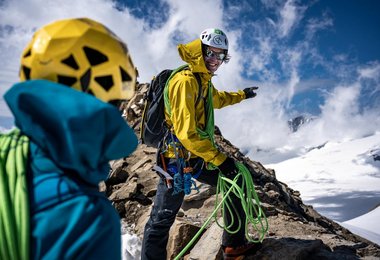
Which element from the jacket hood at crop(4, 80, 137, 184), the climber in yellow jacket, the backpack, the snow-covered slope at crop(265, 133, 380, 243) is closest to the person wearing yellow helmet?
the jacket hood at crop(4, 80, 137, 184)

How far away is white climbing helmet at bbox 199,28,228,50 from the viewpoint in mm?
4293

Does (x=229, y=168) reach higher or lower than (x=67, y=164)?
higher

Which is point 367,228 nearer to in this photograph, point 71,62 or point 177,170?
point 177,170

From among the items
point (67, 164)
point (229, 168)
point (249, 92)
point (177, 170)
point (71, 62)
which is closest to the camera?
point (67, 164)

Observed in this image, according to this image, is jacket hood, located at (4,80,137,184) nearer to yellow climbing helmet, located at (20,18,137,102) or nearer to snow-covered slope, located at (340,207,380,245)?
yellow climbing helmet, located at (20,18,137,102)

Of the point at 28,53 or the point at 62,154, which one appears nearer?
the point at 62,154

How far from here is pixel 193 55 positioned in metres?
4.17

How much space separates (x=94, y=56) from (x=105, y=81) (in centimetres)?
12

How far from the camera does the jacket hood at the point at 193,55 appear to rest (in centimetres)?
406

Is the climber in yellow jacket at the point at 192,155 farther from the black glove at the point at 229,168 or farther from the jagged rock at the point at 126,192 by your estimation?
the jagged rock at the point at 126,192

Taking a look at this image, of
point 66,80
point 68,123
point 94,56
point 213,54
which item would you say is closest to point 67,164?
point 68,123

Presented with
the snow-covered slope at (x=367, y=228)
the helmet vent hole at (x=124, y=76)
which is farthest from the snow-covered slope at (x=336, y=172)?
the helmet vent hole at (x=124, y=76)

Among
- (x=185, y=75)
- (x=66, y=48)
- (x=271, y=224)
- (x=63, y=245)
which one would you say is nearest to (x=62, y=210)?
(x=63, y=245)

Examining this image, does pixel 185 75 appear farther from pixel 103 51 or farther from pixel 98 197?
pixel 98 197
